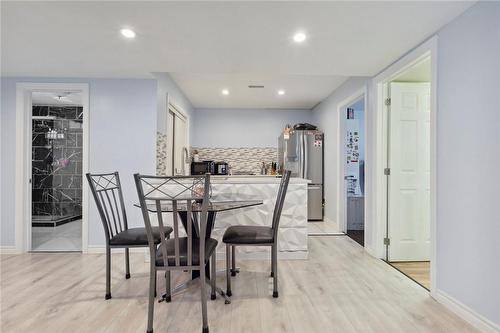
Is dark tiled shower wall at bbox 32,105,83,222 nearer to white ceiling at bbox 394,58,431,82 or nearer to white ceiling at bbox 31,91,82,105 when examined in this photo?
white ceiling at bbox 31,91,82,105

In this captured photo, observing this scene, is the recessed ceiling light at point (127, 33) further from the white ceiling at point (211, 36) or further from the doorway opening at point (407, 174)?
the doorway opening at point (407, 174)

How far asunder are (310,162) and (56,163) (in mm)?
5191

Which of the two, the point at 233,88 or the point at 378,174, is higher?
the point at 233,88

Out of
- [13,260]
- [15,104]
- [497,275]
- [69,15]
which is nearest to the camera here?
[497,275]

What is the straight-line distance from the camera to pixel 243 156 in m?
6.20

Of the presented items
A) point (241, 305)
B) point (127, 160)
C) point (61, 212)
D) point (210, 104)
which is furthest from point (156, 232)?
point (61, 212)

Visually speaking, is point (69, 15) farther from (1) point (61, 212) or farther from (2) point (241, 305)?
(1) point (61, 212)

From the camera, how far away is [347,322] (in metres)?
1.97

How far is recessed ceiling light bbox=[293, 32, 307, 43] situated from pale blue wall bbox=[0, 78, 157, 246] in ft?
6.44

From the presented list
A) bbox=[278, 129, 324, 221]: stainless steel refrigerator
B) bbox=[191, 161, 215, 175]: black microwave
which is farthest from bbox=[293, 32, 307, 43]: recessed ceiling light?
bbox=[191, 161, 215, 175]: black microwave

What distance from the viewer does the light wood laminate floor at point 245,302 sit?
1927 mm

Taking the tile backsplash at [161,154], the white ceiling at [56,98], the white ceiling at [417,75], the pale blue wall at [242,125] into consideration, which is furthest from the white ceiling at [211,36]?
the pale blue wall at [242,125]

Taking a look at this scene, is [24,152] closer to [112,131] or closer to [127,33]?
[112,131]

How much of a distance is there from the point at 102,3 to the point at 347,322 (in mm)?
2806
